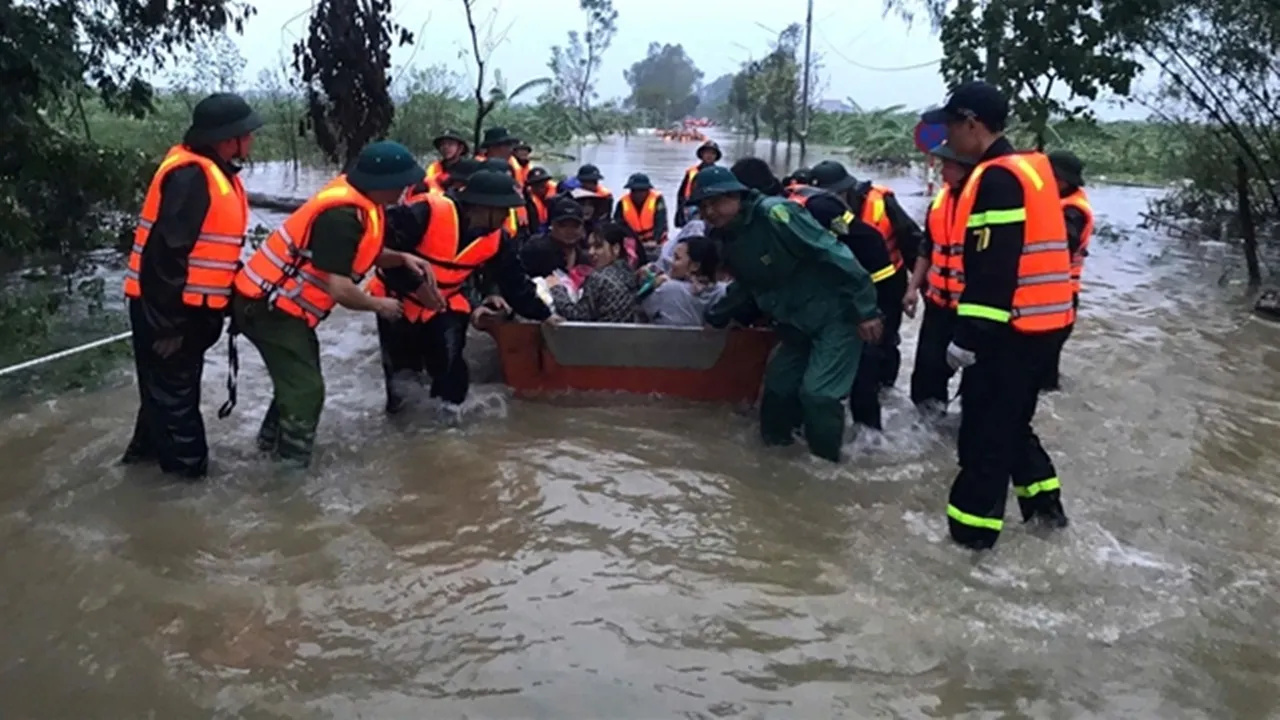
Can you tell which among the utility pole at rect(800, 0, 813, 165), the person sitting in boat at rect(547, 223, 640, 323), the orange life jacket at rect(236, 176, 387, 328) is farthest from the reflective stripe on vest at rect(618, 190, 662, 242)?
the utility pole at rect(800, 0, 813, 165)

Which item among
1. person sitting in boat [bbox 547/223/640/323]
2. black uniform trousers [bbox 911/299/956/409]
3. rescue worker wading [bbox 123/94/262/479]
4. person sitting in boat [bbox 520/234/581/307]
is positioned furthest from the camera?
person sitting in boat [bbox 520/234/581/307]

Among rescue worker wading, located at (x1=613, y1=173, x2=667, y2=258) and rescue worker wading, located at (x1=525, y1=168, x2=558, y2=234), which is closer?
rescue worker wading, located at (x1=525, y1=168, x2=558, y2=234)

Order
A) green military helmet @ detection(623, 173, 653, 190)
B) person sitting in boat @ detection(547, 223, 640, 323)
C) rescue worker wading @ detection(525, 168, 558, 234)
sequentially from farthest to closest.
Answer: green military helmet @ detection(623, 173, 653, 190), rescue worker wading @ detection(525, 168, 558, 234), person sitting in boat @ detection(547, 223, 640, 323)

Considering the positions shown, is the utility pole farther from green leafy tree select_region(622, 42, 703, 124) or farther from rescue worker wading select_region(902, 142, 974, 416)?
green leafy tree select_region(622, 42, 703, 124)

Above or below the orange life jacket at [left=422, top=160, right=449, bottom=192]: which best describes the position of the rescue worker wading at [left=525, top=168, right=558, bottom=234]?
below

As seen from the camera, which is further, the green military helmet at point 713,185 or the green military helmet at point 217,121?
the green military helmet at point 713,185

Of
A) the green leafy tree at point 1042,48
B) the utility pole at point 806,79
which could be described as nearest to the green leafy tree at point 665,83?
the utility pole at point 806,79

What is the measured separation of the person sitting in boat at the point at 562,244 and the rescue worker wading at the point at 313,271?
1649 millimetres

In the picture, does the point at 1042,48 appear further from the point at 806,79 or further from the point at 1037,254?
the point at 806,79

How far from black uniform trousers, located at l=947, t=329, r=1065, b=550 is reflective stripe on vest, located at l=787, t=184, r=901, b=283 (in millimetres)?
1418

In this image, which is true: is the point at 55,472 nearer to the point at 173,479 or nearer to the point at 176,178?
the point at 173,479

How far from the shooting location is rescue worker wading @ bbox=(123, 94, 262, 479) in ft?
14.2

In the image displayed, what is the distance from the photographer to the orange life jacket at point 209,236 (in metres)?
4.37

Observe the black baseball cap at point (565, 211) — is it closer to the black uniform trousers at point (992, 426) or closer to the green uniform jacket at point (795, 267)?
the green uniform jacket at point (795, 267)
